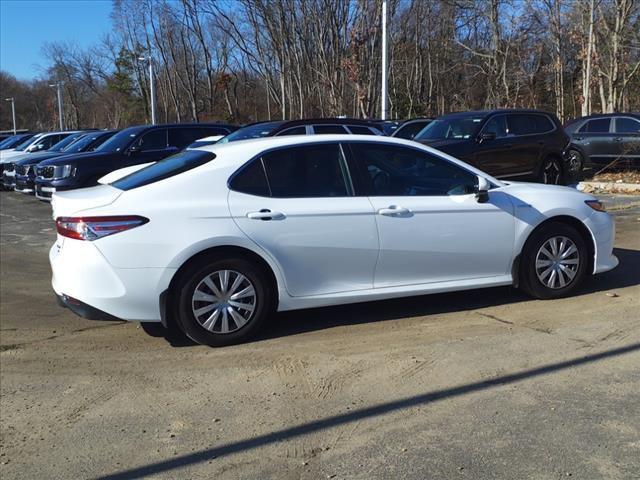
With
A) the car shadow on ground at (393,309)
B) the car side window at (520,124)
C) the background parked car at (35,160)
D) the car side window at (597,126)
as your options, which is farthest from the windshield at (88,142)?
the car shadow on ground at (393,309)

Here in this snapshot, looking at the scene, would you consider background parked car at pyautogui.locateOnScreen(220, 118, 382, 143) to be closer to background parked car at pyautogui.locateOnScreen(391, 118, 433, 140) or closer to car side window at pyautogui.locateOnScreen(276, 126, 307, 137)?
car side window at pyautogui.locateOnScreen(276, 126, 307, 137)

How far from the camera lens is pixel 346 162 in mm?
5523

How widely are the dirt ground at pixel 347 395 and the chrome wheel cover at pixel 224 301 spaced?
22 centimetres

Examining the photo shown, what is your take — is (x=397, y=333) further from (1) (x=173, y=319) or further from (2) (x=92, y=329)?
(2) (x=92, y=329)

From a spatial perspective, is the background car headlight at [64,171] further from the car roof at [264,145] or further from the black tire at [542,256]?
the black tire at [542,256]

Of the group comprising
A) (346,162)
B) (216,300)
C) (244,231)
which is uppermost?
(346,162)

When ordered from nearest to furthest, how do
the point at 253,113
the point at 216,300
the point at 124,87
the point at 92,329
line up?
1. the point at 216,300
2. the point at 92,329
3. the point at 253,113
4. the point at 124,87

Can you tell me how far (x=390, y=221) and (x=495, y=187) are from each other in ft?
3.98

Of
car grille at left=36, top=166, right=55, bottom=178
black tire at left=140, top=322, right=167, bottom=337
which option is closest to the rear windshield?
black tire at left=140, top=322, right=167, bottom=337

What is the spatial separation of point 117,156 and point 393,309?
29.9 feet

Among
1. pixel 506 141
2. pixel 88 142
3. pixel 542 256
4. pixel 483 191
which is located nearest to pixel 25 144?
pixel 88 142

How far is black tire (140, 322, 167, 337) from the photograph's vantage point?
5539 millimetres

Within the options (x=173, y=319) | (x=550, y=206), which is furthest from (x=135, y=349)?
(x=550, y=206)

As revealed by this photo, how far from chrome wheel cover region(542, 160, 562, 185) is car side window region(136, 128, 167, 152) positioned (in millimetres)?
7911
